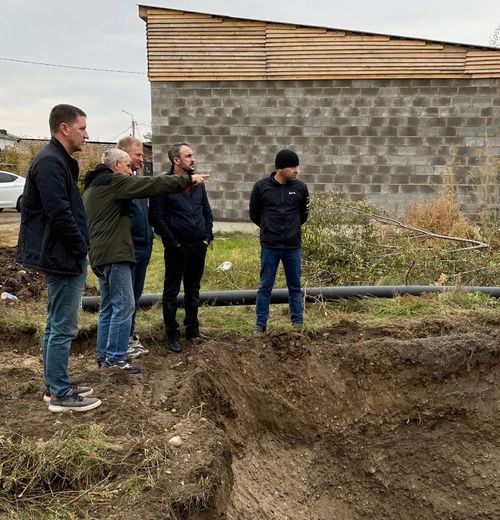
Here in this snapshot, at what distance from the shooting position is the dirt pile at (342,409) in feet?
15.2

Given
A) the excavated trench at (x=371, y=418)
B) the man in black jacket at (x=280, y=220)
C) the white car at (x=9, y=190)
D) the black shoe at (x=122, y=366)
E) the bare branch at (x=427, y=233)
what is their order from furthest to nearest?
the white car at (x=9, y=190) < the bare branch at (x=427, y=233) < the man in black jacket at (x=280, y=220) < the excavated trench at (x=371, y=418) < the black shoe at (x=122, y=366)

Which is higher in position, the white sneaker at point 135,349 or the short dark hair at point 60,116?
the short dark hair at point 60,116

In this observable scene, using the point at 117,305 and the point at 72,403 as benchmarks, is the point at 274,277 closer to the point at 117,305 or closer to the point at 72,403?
the point at 117,305

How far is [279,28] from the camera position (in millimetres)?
12305

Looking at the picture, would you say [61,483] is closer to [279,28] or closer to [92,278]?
[92,278]

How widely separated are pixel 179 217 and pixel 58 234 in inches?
65.3

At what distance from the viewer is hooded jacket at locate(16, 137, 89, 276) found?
3541mm

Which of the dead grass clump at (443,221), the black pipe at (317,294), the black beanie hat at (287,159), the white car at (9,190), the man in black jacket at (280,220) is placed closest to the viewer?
the black beanie hat at (287,159)

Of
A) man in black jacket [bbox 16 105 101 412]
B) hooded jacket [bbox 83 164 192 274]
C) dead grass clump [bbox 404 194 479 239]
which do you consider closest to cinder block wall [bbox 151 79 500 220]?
dead grass clump [bbox 404 194 479 239]

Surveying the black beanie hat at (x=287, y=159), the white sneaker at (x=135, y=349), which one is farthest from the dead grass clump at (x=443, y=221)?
the white sneaker at (x=135, y=349)

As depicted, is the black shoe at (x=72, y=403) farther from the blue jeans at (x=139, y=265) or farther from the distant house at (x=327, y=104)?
the distant house at (x=327, y=104)

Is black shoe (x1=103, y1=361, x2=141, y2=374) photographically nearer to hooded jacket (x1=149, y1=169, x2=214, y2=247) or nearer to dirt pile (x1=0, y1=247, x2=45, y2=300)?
hooded jacket (x1=149, y1=169, x2=214, y2=247)

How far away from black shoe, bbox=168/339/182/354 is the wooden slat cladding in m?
8.62

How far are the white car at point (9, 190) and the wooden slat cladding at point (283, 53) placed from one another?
7129 millimetres
